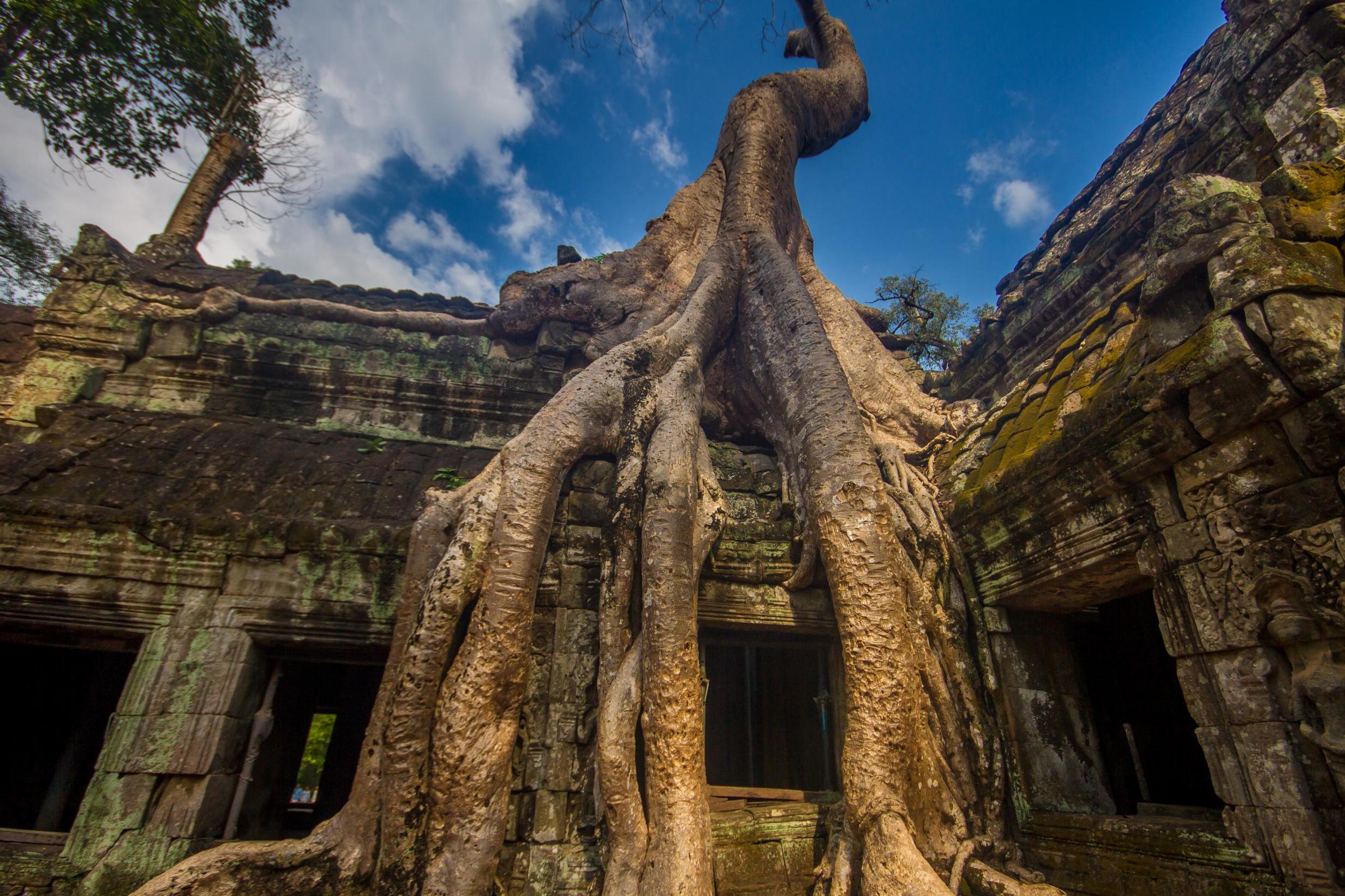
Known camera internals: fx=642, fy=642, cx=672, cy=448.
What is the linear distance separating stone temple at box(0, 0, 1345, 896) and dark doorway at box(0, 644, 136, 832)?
16 cm

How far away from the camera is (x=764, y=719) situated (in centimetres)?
576

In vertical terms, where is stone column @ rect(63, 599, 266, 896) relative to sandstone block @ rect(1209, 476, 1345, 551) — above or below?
below

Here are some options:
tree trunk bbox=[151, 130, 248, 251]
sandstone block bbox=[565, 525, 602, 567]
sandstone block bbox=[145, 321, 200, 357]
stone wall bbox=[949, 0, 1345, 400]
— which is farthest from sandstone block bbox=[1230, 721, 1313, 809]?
tree trunk bbox=[151, 130, 248, 251]

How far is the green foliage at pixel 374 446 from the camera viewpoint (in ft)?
14.0

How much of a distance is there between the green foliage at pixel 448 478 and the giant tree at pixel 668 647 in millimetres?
816

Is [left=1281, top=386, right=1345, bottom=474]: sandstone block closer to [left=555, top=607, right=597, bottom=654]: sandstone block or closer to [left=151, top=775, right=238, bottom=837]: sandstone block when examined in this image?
Result: [left=555, top=607, right=597, bottom=654]: sandstone block

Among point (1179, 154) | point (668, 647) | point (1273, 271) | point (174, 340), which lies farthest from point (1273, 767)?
point (174, 340)

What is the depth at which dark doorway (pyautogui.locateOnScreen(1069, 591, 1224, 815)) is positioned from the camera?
456cm

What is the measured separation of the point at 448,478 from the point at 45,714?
526 cm

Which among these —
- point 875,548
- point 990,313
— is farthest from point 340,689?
point 990,313

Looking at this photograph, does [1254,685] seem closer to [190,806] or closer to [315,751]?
[190,806]

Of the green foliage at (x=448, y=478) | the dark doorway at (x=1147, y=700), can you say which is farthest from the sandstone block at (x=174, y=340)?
the dark doorway at (x=1147, y=700)

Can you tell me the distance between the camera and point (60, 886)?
2.76 m

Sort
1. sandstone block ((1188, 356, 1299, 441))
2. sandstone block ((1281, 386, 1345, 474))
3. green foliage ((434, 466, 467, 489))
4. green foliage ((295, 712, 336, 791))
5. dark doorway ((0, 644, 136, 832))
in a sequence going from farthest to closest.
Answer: green foliage ((295, 712, 336, 791)) → dark doorway ((0, 644, 136, 832)) → green foliage ((434, 466, 467, 489)) → sandstone block ((1188, 356, 1299, 441)) → sandstone block ((1281, 386, 1345, 474))
